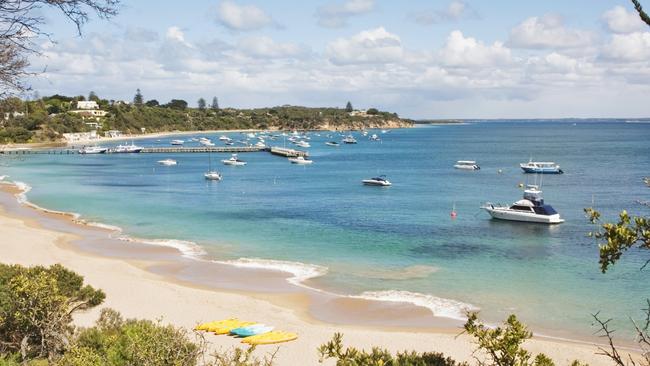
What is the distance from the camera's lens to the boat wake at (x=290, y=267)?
108ft

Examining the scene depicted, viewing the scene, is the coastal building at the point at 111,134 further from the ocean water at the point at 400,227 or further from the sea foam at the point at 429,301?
the sea foam at the point at 429,301

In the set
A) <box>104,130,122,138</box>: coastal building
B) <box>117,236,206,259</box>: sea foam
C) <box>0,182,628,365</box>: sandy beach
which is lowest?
<box>117,236,206,259</box>: sea foam

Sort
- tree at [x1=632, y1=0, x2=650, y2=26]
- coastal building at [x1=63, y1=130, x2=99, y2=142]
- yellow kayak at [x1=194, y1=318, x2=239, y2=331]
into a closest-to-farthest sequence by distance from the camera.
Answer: tree at [x1=632, y1=0, x2=650, y2=26] → yellow kayak at [x1=194, y1=318, x2=239, y2=331] → coastal building at [x1=63, y1=130, x2=99, y2=142]

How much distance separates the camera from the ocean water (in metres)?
29.5

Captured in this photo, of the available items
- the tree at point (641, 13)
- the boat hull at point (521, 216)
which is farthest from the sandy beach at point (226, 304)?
the boat hull at point (521, 216)

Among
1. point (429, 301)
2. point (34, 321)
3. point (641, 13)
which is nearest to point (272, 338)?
point (34, 321)

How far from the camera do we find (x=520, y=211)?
5034 cm

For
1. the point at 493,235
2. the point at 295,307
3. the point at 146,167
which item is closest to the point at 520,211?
the point at 493,235

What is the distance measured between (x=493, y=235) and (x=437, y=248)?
738 cm

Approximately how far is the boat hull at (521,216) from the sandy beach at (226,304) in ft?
79.3

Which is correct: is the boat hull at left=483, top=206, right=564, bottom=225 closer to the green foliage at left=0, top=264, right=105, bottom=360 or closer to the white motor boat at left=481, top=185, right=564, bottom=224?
the white motor boat at left=481, top=185, right=564, bottom=224

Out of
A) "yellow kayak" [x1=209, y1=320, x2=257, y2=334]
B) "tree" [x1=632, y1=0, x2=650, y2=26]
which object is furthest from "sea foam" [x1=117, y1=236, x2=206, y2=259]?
"tree" [x1=632, y1=0, x2=650, y2=26]

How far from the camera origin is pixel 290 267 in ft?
115

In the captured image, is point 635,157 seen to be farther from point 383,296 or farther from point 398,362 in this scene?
point 398,362
